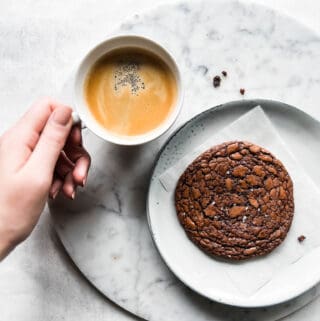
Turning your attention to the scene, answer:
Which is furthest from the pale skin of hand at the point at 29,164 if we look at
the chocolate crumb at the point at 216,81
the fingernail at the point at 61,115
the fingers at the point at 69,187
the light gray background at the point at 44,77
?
the chocolate crumb at the point at 216,81

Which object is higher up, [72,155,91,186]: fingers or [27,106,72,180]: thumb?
[27,106,72,180]: thumb

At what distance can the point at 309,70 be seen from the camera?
1.53 meters

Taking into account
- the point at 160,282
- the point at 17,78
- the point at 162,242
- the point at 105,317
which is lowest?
the point at 105,317

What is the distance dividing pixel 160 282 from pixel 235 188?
0.96 feet

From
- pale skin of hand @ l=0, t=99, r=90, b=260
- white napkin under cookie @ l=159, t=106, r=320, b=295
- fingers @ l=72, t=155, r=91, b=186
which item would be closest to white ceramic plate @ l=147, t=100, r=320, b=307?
white napkin under cookie @ l=159, t=106, r=320, b=295

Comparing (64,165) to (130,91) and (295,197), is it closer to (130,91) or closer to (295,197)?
(130,91)

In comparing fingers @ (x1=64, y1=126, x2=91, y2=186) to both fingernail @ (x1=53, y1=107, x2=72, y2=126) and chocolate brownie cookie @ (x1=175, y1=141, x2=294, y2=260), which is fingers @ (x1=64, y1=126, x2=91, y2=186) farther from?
chocolate brownie cookie @ (x1=175, y1=141, x2=294, y2=260)

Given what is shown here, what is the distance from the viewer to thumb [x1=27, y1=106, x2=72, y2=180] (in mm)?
1257

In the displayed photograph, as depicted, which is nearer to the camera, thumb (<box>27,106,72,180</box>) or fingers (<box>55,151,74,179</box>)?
thumb (<box>27,106,72,180</box>)

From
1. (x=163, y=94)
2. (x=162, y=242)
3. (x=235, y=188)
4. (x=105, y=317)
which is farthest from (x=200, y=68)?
(x=105, y=317)

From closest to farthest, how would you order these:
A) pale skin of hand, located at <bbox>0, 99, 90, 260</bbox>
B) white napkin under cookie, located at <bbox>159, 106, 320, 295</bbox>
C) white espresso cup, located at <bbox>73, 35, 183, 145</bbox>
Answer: pale skin of hand, located at <bbox>0, 99, 90, 260</bbox> → white espresso cup, located at <bbox>73, 35, 183, 145</bbox> → white napkin under cookie, located at <bbox>159, 106, 320, 295</bbox>

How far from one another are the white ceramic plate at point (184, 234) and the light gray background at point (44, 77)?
0.85ft

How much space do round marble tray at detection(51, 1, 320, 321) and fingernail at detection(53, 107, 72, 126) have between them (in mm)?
210

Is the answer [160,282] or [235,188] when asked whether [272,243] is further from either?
[160,282]
